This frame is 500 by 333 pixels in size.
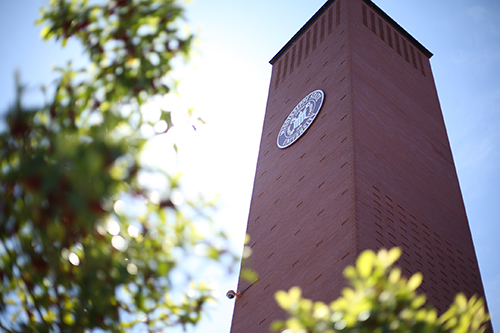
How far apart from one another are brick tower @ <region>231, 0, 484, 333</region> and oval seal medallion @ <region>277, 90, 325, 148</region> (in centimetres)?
4

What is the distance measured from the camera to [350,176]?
342 inches

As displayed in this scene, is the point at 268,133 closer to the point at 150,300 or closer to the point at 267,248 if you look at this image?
the point at 267,248

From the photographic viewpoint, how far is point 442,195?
34.2 feet

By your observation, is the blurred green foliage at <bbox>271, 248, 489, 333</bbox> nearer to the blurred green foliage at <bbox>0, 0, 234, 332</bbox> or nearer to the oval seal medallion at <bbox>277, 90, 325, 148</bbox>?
the blurred green foliage at <bbox>0, 0, 234, 332</bbox>

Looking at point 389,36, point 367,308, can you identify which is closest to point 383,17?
point 389,36

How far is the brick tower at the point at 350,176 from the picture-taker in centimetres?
834

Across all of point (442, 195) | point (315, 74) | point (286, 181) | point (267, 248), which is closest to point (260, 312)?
point (267, 248)

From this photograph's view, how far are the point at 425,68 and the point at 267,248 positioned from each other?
7.77 meters

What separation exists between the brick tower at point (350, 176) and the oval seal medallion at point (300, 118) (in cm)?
4

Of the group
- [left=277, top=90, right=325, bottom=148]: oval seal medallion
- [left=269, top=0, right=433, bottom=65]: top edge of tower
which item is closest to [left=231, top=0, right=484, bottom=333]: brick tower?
[left=277, top=90, right=325, bottom=148]: oval seal medallion

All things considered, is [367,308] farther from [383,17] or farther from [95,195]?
[383,17]

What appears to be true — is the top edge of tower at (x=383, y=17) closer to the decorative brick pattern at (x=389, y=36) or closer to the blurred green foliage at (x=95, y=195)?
the decorative brick pattern at (x=389, y=36)

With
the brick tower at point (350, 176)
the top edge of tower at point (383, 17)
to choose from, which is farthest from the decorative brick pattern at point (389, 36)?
the top edge of tower at point (383, 17)

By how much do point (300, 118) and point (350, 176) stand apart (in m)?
3.28
